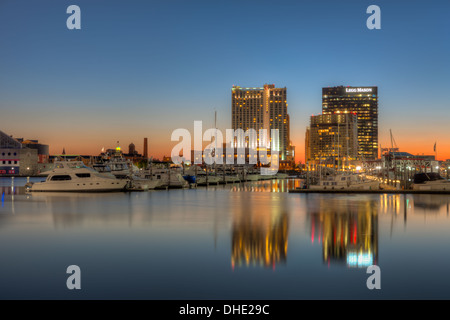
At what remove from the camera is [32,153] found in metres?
174

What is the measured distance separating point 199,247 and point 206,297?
9548mm

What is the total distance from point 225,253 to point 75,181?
160 feet

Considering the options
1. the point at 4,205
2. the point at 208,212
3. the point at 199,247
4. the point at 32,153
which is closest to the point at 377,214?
the point at 208,212

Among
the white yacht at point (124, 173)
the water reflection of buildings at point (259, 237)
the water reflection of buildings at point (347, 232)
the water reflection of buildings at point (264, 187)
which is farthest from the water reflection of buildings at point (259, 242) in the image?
the water reflection of buildings at point (264, 187)

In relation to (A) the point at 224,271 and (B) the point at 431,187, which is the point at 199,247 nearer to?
(A) the point at 224,271

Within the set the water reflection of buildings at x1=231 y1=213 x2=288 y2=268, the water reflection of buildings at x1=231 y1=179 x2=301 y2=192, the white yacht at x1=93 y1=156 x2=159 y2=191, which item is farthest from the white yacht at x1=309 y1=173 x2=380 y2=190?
the water reflection of buildings at x1=231 y1=213 x2=288 y2=268

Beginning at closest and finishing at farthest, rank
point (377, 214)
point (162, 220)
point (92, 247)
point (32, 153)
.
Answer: point (92, 247)
point (162, 220)
point (377, 214)
point (32, 153)

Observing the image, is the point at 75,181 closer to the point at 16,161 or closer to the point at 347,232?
the point at 347,232

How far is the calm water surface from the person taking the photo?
1673 cm

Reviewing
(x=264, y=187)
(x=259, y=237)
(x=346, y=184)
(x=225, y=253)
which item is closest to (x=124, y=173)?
(x=264, y=187)

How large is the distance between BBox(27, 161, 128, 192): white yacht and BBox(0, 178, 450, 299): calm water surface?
22.5 meters

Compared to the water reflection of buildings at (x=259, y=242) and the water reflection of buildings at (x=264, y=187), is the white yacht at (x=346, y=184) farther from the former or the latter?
the water reflection of buildings at (x=259, y=242)

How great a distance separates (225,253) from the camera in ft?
76.8

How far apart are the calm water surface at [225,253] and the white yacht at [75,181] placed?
73.7 ft
